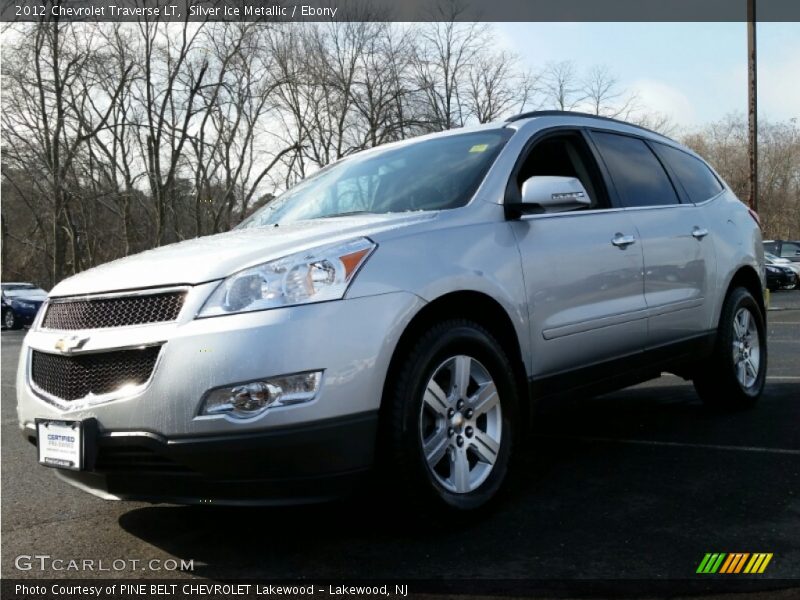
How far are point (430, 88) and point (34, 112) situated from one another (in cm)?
1839

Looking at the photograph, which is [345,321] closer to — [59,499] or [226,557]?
[226,557]

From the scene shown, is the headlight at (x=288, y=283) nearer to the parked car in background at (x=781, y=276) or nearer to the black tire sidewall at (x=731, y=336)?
the black tire sidewall at (x=731, y=336)

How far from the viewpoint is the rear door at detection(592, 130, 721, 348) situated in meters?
4.76

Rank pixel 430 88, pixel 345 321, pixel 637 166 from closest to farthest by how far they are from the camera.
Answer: pixel 345 321 < pixel 637 166 < pixel 430 88

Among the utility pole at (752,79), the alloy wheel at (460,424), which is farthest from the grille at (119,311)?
the utility pole at (752,79)

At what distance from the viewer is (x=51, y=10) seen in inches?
1255

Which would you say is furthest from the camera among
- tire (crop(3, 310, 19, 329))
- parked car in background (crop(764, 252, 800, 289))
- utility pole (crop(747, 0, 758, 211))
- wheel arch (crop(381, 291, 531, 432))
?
parked car in background (crop(764, 252, 800, 289))

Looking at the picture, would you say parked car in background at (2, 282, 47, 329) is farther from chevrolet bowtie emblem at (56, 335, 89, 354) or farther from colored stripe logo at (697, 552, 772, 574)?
colored stripe logo at (697, 552, 772, 574)

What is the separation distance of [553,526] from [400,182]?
1.85 m

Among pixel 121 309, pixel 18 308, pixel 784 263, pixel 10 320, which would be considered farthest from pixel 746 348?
pixel 10 320

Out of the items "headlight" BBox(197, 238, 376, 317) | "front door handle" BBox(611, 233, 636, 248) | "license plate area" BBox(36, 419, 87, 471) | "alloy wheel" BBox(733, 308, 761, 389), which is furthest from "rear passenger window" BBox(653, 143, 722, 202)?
"license plate area" BBox(36, 419, 87, 471)

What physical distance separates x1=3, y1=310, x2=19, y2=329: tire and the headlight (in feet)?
82.3

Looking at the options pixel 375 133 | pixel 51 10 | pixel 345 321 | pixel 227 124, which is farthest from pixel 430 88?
pixel 345 321

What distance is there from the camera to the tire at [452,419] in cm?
313
